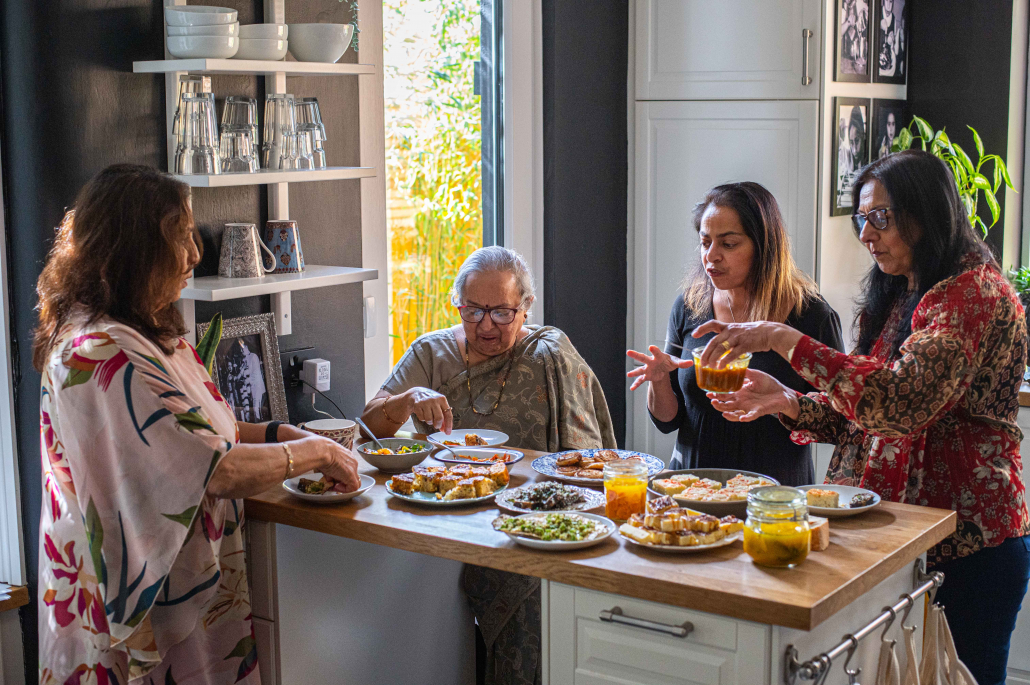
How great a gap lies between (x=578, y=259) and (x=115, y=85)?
1.87 m

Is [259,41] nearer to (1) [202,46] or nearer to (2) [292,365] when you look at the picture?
(1) [202,46]

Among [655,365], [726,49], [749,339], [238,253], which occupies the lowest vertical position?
[655,365]

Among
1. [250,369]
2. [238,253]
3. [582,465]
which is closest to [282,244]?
[238,253]

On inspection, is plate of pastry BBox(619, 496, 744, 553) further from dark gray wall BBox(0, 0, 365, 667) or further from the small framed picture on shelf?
the small framed picture on shelf

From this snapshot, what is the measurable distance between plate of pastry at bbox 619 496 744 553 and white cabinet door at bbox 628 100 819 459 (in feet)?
6.40

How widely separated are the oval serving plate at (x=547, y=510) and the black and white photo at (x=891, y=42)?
2.40 m

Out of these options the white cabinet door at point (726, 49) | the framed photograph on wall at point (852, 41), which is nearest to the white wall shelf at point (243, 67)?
the white cabinet door at point (726, 49)

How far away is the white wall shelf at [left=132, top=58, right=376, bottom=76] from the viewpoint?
2.24m

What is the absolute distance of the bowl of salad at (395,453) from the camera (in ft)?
7.68

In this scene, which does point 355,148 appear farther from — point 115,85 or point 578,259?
point 578,259

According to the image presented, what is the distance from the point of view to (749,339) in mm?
2045

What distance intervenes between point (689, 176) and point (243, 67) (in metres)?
1.90

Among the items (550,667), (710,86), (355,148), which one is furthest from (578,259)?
(550,667)

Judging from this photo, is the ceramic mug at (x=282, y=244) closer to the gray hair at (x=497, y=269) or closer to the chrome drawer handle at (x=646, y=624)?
the gray hair at (x=497, y=269)
